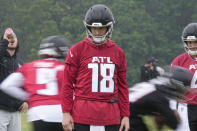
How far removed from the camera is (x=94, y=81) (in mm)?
4473

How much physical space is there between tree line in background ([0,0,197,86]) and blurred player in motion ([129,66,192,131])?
34.3m

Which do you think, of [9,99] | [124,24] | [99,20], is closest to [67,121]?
[99,20]

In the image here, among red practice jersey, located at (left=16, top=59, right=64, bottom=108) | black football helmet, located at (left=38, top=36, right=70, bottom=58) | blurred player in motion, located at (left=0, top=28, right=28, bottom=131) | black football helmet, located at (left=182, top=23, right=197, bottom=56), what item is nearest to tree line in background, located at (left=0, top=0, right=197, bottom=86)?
blurred player in motion, located at (left=0, top=28, right=28, bottom=131)

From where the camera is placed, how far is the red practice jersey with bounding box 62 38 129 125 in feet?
14.6

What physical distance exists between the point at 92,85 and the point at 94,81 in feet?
0.13

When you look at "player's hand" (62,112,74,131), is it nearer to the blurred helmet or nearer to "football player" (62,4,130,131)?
"football player" (62,4,130,131)

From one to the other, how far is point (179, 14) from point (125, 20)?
20.7 feet

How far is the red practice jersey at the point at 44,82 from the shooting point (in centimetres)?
511

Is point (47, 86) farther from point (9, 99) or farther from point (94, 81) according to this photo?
point (9, 99)

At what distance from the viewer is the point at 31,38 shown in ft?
138

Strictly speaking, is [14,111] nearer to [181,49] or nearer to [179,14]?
[181,49]

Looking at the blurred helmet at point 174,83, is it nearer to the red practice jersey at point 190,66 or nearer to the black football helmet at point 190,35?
the red practice jersey at point 190,66

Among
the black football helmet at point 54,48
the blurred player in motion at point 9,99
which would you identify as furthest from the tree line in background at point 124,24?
the black football helmet at point 54,48

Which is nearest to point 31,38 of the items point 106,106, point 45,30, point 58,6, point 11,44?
point 45,30
